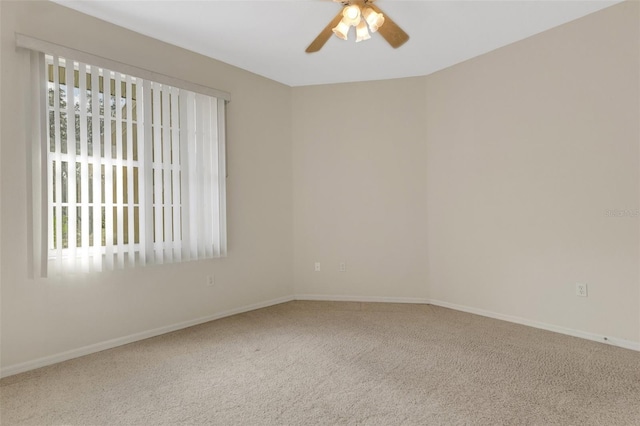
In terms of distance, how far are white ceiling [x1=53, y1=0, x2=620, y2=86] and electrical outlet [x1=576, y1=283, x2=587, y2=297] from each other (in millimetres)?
2236

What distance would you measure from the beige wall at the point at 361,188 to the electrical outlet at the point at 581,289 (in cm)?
154

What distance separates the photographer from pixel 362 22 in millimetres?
2676

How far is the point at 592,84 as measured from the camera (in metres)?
3.00

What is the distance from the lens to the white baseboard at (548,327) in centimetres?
284

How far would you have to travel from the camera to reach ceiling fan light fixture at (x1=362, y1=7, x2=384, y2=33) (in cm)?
249

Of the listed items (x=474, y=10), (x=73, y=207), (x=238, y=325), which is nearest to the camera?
(x=73, y=207)

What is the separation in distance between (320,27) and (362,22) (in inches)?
24.6

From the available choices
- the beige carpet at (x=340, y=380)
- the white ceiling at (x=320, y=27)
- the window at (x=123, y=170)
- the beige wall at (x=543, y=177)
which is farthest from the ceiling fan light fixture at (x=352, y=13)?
the beige carpet at (x=340, y=380)

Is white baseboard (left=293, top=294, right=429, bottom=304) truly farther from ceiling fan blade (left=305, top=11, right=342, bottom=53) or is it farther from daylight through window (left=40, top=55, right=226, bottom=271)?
ceiling fan blade (left=305, top=11, right=342, bottom=53)

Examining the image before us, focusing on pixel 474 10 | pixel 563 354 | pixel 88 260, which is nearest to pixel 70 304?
pixel 88 260

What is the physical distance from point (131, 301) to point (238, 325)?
3.17 ft

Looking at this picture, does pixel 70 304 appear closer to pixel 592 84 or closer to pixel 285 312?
pixel 285 312

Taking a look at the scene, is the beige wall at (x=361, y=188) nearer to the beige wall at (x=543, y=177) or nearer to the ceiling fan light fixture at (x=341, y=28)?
the beige wall at (x=543, y=177)

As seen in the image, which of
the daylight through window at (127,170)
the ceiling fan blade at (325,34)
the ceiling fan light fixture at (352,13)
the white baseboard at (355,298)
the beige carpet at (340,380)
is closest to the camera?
the beige carpet at (340,380)
